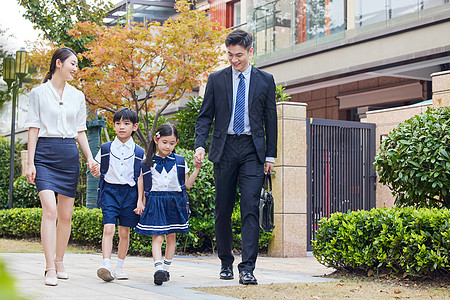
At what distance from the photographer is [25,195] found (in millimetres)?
13945

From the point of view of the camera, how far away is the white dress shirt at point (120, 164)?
5383mm

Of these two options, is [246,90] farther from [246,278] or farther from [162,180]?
[246,278]

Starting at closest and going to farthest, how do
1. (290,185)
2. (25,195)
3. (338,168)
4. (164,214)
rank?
(164,214), (290,185), (338,168), (25,195)

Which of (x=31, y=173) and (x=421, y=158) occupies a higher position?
(x=421, y=158)

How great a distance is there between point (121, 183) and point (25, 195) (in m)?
9.31

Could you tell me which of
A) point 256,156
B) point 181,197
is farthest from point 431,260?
point 181,197

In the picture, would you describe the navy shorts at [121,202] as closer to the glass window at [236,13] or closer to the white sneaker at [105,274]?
the white sneaker at [105,274]

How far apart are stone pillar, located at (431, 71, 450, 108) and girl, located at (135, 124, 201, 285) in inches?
175

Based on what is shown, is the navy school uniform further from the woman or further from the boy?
the woman

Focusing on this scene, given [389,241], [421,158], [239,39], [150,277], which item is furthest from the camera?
[421,158]

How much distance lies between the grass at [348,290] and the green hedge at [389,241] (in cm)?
13

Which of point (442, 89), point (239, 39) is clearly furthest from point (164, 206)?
point (442, 89)

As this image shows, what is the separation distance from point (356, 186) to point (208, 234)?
280cm

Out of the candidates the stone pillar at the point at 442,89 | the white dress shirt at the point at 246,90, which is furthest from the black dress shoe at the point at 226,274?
the stone pillar at the point at 442,89
